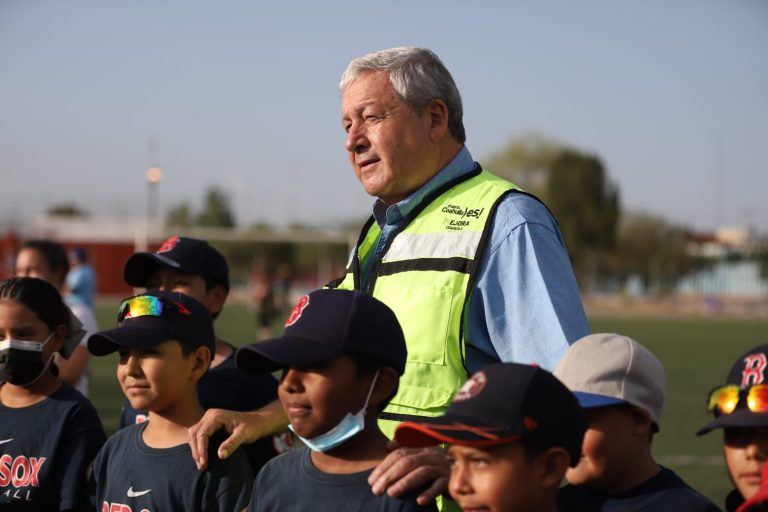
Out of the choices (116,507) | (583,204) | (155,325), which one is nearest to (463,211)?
(155,325)

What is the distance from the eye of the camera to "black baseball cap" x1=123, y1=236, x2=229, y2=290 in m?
4.60

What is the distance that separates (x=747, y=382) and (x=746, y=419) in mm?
115

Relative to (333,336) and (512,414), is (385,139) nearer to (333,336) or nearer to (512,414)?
(333,336)

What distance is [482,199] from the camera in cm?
323

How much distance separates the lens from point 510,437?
227cm

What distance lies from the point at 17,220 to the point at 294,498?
6687 centimetres

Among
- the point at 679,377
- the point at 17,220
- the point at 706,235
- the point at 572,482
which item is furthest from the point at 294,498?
the point at 706,235

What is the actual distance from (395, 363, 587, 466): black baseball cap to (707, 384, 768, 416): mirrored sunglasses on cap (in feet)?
1.39

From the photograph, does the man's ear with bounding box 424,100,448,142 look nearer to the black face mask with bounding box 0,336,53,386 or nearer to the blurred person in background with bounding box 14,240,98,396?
the black face mask with bounding box 0,336,53,386

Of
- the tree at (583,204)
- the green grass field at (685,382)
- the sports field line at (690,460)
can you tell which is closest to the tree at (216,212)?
the tree at (583,204)

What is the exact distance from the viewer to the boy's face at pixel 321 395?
8.80ft

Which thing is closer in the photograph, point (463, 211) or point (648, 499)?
point (648, 499)

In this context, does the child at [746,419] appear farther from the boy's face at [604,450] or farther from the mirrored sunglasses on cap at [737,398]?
the boy's face at [604,450]

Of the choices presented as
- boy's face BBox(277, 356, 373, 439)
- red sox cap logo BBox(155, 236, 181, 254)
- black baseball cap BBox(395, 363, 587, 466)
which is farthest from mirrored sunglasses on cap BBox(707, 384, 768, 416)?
red sox cap logo BBox(155, 236, 181, 254)
